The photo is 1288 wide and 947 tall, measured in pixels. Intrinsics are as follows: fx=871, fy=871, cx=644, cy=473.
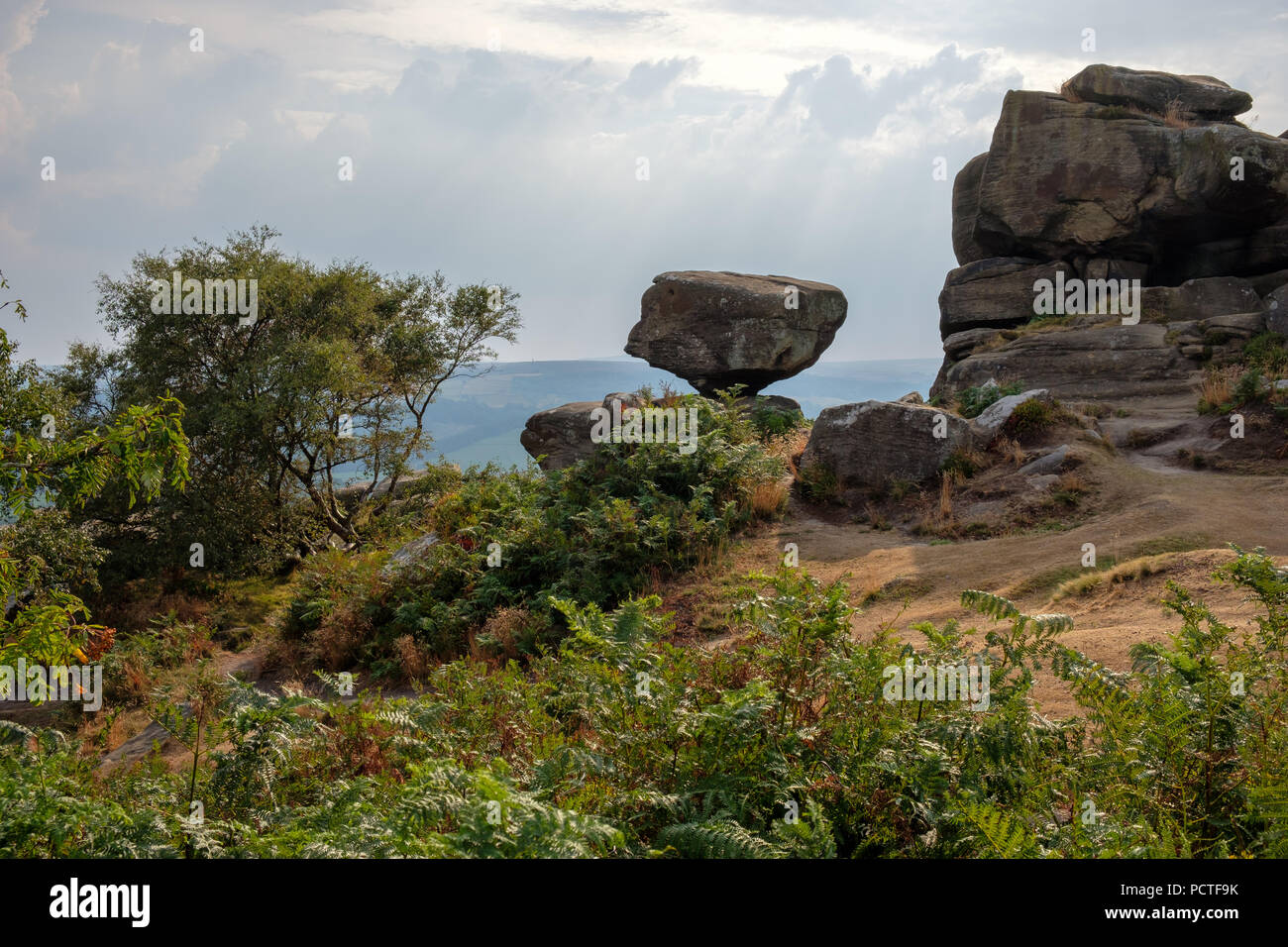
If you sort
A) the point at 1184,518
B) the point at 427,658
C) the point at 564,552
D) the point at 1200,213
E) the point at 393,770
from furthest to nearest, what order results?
the point at 1200,213, the point at 564,552, the point at 427,658, the point at 1184,518, the point at 393,770

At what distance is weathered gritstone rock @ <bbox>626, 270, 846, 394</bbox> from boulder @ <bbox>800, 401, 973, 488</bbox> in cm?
592

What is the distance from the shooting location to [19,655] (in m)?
5.12

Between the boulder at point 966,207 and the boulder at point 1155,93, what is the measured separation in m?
3.95

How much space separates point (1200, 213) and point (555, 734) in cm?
2816

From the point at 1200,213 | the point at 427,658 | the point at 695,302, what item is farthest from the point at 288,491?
the point at 1200,213

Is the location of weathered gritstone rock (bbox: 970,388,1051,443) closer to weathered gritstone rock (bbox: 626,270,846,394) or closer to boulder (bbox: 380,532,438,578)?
weathered gritstone rock (bbox: 626,270,846,394)

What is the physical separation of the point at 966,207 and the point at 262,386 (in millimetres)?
23907

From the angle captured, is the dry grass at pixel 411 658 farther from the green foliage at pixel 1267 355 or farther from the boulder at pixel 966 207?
the boulder at pixel 966 207

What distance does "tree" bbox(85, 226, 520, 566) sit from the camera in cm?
2047

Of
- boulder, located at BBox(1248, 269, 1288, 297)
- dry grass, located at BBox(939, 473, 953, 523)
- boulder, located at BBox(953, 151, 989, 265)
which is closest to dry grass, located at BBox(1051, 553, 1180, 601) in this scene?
dry grass, located at BBox(939, 473, 953, 523)

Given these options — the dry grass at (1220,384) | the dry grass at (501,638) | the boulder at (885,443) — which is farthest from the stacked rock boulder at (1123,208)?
the dry grass at (501,638)

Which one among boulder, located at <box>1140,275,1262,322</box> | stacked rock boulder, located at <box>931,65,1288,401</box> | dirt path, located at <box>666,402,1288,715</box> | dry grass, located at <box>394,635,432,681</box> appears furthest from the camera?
stacked rock boulder, located at <box>931,65,1288,401</box>

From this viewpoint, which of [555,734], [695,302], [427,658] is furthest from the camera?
[695,302]
